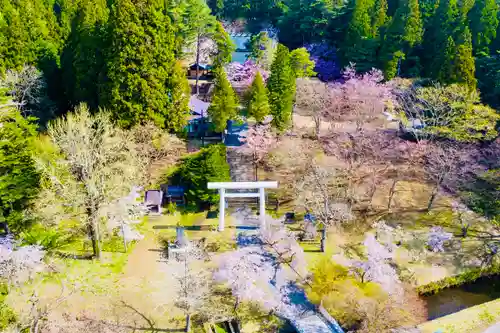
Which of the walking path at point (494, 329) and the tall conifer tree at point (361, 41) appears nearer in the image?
the walking path at point (494, 329)

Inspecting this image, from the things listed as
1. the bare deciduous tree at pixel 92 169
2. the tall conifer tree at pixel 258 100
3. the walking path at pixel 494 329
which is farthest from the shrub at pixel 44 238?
the walking path at pixel 494 329

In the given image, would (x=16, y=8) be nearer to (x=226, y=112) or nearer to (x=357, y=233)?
(x=226, y=112)

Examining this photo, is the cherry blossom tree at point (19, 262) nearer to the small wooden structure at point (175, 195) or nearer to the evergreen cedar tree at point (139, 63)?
the small wooden structure at point (175, 195)

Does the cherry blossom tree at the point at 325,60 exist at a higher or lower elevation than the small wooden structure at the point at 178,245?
higher

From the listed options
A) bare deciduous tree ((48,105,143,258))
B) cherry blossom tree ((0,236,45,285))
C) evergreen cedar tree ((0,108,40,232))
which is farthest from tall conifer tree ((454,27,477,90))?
cherry blossom tree ((0,236,45,285))

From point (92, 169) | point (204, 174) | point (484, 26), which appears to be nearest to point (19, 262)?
point (92, 169)

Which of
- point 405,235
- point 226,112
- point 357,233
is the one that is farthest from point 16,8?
point 405,235

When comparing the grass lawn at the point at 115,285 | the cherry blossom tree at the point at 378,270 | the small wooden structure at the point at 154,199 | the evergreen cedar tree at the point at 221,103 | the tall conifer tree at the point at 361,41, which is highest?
the tall conifer tree at the point at 361,41

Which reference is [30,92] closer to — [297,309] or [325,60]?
[297,309]
